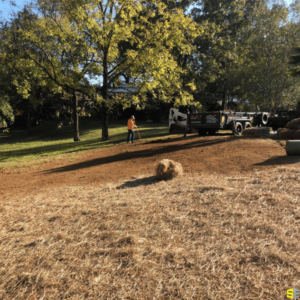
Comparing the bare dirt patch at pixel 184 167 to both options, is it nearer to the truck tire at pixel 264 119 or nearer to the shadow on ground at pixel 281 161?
the shadow on ground at pixel 281 161

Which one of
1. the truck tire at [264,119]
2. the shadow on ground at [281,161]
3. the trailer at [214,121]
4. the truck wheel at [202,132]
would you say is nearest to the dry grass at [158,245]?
the shadow on ground at [281,161]

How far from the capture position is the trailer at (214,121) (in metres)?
15.7

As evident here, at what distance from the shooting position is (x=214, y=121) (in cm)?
1570

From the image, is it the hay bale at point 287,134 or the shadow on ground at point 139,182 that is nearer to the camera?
the shadow on ground at point 139,182

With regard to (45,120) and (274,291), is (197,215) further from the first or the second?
(45,120)

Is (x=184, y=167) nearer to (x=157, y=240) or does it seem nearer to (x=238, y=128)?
(x=157, y=240)

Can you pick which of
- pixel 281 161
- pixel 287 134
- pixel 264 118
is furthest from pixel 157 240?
pixel 264 118

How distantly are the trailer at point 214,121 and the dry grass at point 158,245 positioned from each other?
1046 cm

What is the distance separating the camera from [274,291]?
252 centimetres

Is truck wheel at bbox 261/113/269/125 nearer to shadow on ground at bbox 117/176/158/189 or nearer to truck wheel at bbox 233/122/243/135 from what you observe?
truck wheel at bbox 233/122/243/135

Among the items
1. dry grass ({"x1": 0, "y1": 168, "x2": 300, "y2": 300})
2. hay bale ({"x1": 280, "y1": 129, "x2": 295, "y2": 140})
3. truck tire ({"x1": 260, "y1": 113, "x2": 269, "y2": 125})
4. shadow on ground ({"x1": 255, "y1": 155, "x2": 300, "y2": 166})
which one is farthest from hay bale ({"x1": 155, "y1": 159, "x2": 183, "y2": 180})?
truck tire ({"x1": 260, "y1": 113, "x2": 269, "y2": 125})

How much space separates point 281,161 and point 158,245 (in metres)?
6.06

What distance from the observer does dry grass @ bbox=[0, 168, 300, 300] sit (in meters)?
2.64

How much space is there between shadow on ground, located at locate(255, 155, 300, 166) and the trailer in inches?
286
